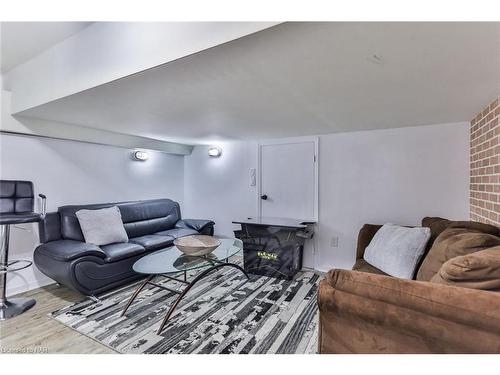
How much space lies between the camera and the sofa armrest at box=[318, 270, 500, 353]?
0.85 m

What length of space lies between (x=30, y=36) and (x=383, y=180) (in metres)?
3.55

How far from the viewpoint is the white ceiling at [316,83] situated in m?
1.06

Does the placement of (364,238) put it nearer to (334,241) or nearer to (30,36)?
(334,241)

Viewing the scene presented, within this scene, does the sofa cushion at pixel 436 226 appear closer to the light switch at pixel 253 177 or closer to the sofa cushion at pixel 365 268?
the sofa cushion at pixel 365 268

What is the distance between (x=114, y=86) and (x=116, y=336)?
1834 millimetres

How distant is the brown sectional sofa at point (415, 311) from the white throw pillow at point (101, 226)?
266 cm

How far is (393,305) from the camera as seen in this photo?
96 cm

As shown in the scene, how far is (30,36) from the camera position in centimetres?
178

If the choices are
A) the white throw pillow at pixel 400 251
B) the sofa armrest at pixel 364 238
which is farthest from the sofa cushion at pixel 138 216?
the white throw pillow at pixel 400 251

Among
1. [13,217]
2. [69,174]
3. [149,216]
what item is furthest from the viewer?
[149,216]

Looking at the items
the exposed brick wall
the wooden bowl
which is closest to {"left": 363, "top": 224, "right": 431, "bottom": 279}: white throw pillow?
the exposed brick wall

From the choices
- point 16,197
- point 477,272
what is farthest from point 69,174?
point 477,272
